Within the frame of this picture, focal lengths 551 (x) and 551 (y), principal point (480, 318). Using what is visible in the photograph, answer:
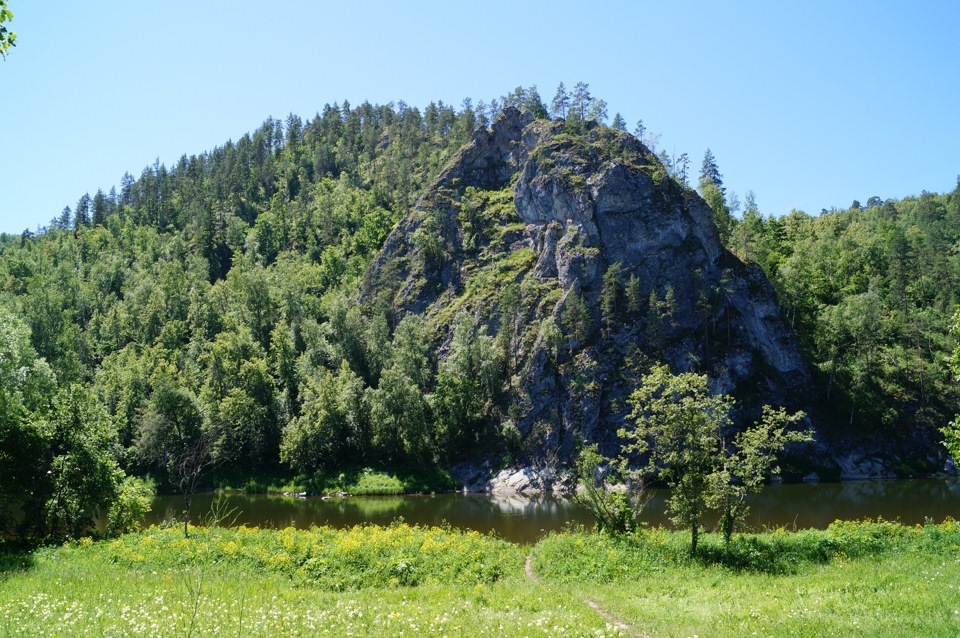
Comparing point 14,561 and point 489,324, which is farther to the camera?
point 489,324

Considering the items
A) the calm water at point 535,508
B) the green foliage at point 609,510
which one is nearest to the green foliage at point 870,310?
the calm water at point 535,508

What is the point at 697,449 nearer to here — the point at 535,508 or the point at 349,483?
the point at 535,508

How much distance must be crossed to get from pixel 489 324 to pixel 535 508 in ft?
114

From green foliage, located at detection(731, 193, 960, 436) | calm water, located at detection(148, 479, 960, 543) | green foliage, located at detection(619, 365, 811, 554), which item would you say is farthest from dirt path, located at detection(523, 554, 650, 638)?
green foliage, located at detection(731, 193, 960, 436)

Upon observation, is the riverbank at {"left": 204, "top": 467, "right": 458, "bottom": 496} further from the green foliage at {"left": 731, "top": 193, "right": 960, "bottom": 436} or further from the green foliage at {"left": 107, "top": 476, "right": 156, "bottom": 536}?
the green foliage at {"left": 731, "top": 193, "right": 960, "bottom": 436}

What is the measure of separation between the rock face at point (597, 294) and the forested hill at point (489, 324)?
12.3 inches

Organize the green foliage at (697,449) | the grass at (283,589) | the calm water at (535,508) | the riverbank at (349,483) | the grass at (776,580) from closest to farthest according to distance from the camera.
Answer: the grass at (283,589), the grass at (776,580), the green foliage at (697,449), the calm water at (535,508), the riverbank at (349,483)

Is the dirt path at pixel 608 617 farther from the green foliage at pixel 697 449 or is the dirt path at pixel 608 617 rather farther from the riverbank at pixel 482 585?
the green foliage at pixel 697 449

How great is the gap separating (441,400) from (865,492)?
44.4m

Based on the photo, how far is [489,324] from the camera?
78.2 metres

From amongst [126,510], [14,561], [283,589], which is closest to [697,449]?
[283,589]

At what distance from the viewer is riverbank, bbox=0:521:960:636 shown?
1038 cm

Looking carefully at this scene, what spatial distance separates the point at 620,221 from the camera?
76.2 metres

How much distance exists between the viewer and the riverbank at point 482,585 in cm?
1038
